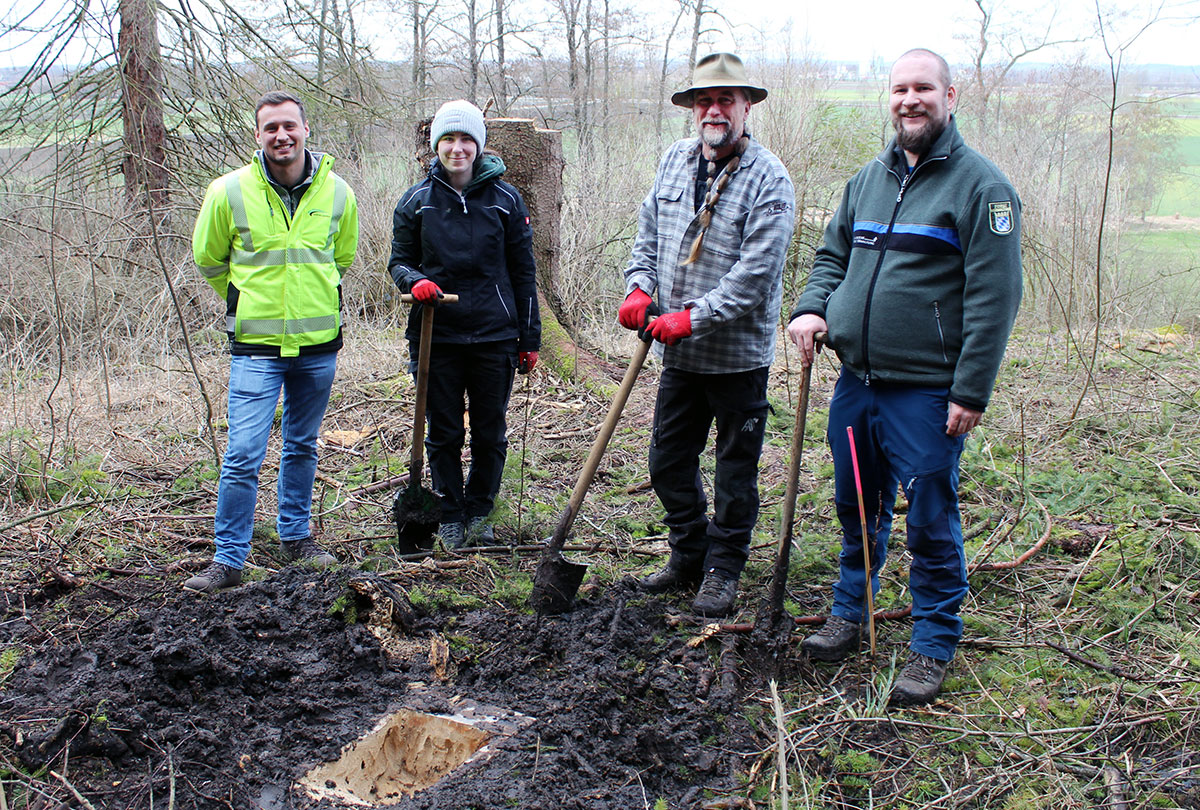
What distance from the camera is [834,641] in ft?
10.8

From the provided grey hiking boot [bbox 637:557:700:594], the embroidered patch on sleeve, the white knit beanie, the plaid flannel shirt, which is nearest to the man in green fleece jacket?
the embroidered patch on sleeve

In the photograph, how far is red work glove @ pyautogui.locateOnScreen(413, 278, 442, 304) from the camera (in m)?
3.84

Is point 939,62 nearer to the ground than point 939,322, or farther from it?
farther from it

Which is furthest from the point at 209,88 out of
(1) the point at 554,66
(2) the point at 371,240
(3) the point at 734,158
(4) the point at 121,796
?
(1) the point at 554,66

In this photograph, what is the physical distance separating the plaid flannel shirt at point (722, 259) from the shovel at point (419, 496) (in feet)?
3.30

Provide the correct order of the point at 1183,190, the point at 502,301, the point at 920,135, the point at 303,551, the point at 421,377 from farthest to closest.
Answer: the point at 1183,190, the point at 502,301, the point at 303,551, the point at 421,377, the point at 920,135

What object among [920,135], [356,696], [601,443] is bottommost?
[356,696]

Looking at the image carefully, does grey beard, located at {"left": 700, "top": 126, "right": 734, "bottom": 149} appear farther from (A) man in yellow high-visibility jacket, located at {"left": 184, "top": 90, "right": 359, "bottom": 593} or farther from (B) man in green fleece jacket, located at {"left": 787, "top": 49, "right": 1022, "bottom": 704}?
(A) man in yellow high-visibility jacket, located at {"left": 184, "top": 90, "right": 359, "bottom": 593}

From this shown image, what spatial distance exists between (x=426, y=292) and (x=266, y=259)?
0.72 m

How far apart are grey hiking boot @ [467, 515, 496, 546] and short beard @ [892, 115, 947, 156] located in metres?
2.71

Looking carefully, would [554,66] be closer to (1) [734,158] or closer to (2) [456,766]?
(1) [734,158]

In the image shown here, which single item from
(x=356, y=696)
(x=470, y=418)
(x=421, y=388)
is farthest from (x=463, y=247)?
(x=356, y=696)

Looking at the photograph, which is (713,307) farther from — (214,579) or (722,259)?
(214,579)

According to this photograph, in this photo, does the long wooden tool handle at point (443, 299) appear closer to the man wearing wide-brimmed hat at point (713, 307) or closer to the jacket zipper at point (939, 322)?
the man wearing wide-brimmed hat at point (713, 307)
